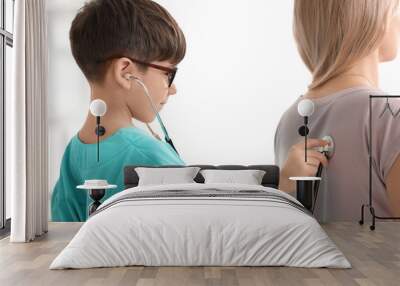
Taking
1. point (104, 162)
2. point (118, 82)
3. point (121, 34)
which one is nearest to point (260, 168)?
point (104, 162)

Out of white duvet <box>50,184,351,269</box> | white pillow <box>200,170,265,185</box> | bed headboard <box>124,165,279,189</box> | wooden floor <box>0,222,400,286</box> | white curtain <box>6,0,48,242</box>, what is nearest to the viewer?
wooden floor <box>0,222,400,286</box>

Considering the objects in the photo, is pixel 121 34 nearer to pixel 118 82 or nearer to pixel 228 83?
pixel 118 82

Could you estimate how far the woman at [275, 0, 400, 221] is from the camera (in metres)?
6.97

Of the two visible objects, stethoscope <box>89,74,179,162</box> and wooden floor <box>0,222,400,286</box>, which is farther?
stethoscope <box>89,74,179,162</box>

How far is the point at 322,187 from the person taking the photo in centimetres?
709

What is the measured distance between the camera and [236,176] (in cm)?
656

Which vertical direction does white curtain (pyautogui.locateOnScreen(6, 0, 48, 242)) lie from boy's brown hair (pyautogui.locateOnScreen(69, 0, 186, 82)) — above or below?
below

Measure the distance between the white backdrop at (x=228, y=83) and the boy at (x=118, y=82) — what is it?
136mm

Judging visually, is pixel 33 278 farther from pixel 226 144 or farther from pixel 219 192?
pixel 226 144

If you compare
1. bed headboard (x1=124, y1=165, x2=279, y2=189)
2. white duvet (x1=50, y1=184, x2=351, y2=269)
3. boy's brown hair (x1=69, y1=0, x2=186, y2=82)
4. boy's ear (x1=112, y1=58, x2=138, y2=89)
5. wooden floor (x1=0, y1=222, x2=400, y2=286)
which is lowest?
wooden floor (x1=0, y1=222, x2=400, y2=286)

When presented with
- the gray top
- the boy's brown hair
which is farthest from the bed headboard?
the boy's brown hair

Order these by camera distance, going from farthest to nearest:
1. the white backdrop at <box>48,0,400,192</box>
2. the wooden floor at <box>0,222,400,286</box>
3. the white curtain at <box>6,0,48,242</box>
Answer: the white backdrop at <box>48,0,400,192</box>
the white curtain at <box>6,0,48,242</box>
the wooden floor at <box>0,222,400,286</box>

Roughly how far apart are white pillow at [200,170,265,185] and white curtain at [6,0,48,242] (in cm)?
185

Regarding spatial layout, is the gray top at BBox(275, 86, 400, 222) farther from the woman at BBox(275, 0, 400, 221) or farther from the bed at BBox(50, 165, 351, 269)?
the bed at BBox(50, 165, 351, 269)
